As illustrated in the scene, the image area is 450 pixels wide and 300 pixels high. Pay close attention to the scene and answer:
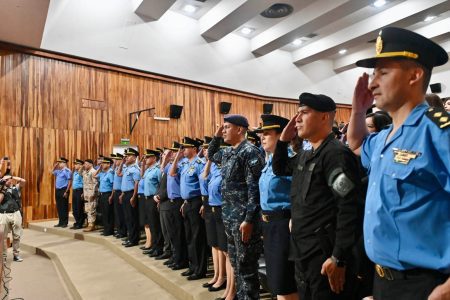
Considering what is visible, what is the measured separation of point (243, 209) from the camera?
2.56 m

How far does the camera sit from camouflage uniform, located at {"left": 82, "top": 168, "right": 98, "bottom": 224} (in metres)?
6.54

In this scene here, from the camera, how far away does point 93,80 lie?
321 inches

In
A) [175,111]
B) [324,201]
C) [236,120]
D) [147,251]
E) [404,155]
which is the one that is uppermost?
[175,111]

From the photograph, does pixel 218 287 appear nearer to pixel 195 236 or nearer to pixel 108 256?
pixel 195 236

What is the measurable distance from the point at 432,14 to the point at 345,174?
8.59m

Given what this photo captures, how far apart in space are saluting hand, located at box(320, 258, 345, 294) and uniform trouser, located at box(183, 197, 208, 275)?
2.17 m

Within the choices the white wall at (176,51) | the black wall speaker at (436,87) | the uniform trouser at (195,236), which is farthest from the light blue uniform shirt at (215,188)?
the black wall speaker at (436,87)

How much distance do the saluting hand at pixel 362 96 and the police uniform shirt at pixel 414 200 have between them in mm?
348

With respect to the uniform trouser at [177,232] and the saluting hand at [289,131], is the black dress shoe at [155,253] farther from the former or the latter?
the saluting hand at [289,131]

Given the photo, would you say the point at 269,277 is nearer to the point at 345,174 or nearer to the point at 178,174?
the point at 345,174

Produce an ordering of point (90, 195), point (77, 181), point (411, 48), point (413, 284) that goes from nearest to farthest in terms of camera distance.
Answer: point (413, 284)
point (411, 48)
point (90, 195)
point (77, 181)

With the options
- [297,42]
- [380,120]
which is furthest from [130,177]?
[297,42]

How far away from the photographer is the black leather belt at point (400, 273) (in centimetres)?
99

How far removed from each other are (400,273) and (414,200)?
228mm
